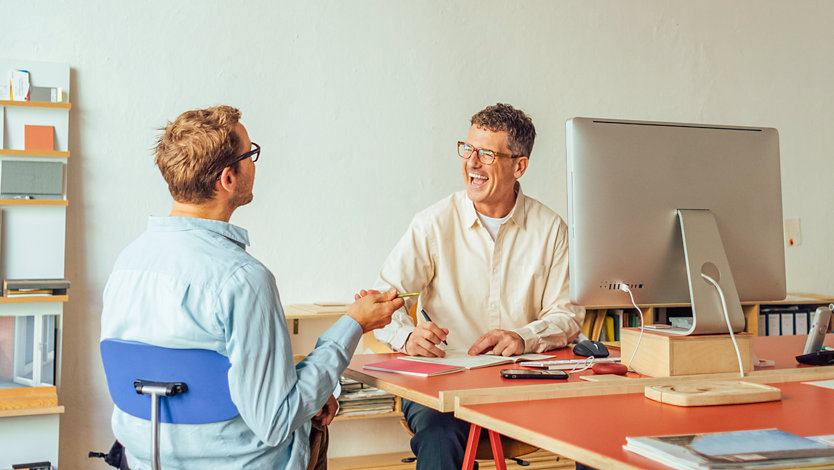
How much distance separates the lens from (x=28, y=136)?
9.90ft

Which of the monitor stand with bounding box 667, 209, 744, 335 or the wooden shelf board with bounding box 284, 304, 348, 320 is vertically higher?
the monitor stand with bounding box 667, 209, 744, 335

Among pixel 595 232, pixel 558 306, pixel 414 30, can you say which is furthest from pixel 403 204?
pixel 595 232

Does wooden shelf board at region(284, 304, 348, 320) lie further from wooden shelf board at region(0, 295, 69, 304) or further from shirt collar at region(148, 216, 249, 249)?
shirt collar at region(148, 216, 249, 249)

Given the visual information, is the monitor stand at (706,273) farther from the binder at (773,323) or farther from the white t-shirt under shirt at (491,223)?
the binder at (773,323)

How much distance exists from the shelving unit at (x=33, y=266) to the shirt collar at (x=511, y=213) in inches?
66.0

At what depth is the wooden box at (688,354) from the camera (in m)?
1.55

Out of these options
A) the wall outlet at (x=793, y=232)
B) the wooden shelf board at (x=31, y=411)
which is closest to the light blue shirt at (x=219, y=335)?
the wooden shelf board at (x=31, y=411)

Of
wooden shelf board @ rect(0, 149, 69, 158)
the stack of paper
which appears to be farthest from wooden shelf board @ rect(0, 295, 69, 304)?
the stack of paper

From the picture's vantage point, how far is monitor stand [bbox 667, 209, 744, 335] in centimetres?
158

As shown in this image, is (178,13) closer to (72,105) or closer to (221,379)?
(72,105)

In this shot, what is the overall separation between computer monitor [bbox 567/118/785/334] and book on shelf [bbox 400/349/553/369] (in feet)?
0.92

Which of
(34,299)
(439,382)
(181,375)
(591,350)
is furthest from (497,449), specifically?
(34,299)

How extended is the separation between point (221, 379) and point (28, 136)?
221 cm

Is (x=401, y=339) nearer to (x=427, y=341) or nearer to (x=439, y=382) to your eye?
(x=427, y=341)
